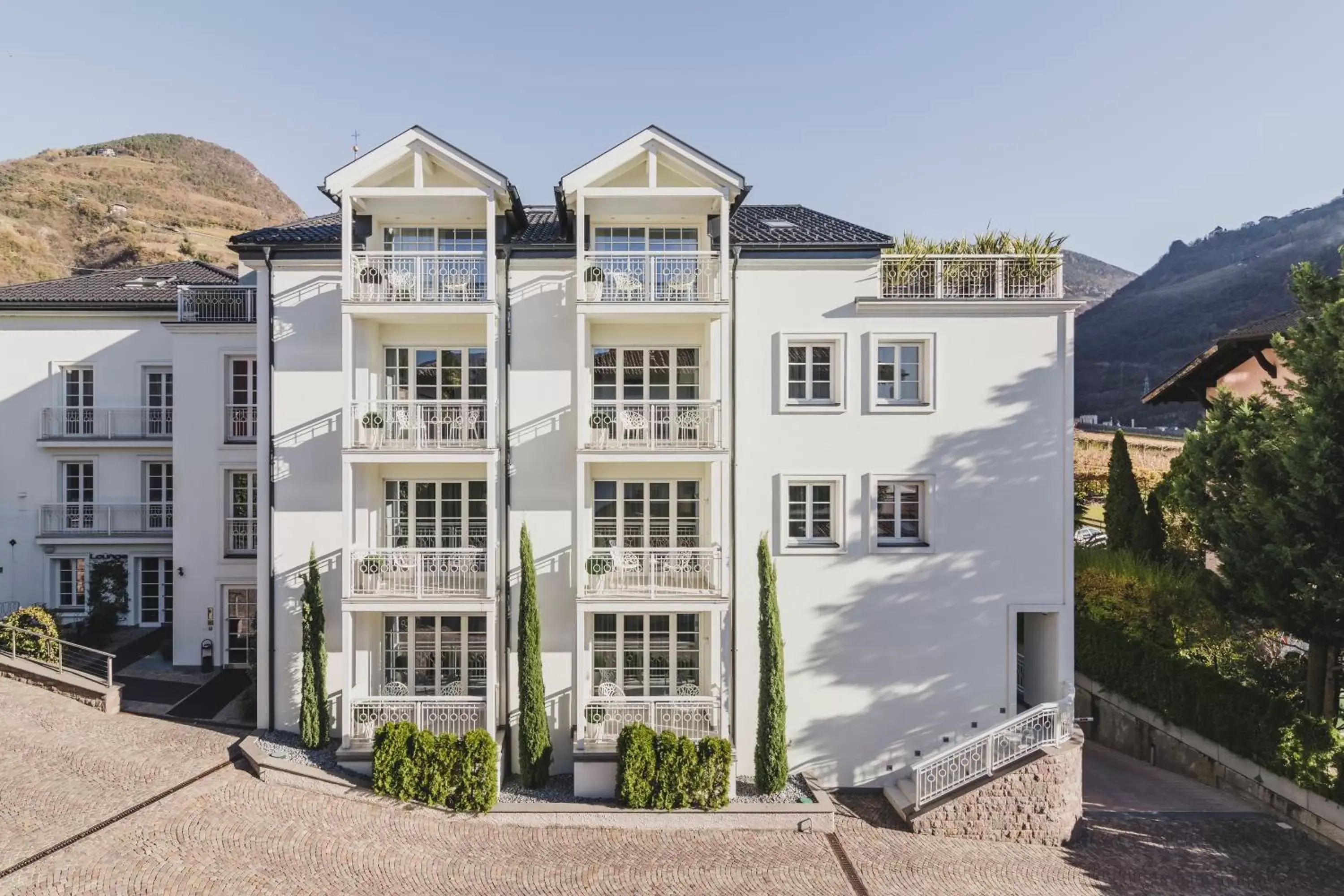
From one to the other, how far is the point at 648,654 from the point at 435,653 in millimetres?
4598

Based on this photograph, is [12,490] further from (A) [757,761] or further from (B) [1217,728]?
(B) [1217,728]

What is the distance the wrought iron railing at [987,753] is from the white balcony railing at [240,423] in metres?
17.6

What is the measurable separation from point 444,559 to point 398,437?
264 centimetres

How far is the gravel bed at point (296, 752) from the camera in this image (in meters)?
12.6

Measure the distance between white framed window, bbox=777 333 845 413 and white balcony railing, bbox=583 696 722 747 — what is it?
624 centimetres

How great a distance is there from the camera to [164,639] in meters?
18.8

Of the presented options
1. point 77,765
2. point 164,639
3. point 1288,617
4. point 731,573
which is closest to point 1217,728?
point 1288,617

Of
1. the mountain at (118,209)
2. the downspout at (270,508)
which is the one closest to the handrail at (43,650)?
the downspout at (270,508)

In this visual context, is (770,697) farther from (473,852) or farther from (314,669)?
(314,669)

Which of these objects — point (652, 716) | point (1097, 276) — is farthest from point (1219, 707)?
point (1097, 276)

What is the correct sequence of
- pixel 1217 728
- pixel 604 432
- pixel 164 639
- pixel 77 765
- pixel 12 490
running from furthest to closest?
1. pixel 12 490
2. pixel 164 639
3. pixel 1217 728
4. pixel 604 432
5. pixel 77 765

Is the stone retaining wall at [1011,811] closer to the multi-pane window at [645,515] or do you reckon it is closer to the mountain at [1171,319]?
the multi-pane window at [645,515]

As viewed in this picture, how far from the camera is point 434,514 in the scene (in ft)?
46.1

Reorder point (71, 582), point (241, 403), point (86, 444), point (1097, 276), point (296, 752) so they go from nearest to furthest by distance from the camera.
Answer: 1. point (296, 752)
2. point (241, 403)
3. point (86, 444)
4. point (71, 582)
5. point (1097, 276)
